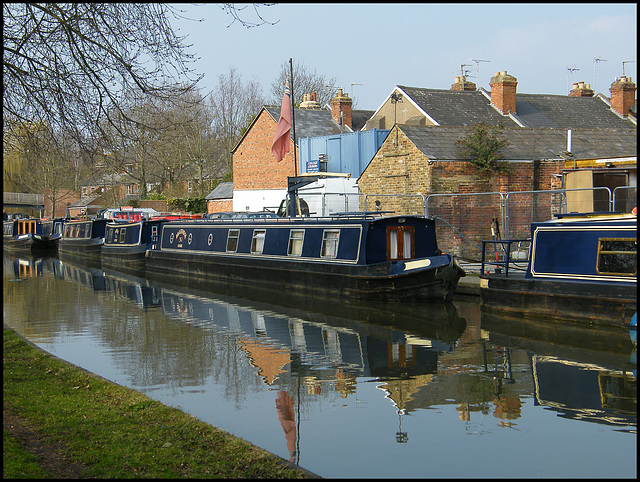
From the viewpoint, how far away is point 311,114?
36625 millimetres

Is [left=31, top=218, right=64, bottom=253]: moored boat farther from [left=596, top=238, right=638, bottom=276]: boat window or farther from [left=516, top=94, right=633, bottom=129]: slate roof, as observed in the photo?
[left=596, top=238, right=638, bottom=276]: boat window

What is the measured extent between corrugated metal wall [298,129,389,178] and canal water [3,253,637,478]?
1202 centimetres

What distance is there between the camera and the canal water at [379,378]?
713 centimetres

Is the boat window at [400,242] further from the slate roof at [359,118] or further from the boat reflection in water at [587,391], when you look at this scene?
the slate roof at [359,118]

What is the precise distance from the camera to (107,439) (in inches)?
248

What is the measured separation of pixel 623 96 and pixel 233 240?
22431 millimetres

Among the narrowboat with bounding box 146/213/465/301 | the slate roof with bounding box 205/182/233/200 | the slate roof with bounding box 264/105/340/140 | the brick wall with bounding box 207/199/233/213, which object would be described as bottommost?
the narrowboat with bounding box 146/213/465/301

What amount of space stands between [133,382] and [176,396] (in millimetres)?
1164

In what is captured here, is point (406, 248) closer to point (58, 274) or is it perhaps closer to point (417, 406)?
point (417, 406)

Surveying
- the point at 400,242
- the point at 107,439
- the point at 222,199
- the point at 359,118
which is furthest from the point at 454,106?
the point at 107,439

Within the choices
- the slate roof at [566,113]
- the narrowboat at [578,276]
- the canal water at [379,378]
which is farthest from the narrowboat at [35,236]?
the narrowboat at [578,276]

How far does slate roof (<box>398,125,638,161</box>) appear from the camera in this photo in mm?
22192

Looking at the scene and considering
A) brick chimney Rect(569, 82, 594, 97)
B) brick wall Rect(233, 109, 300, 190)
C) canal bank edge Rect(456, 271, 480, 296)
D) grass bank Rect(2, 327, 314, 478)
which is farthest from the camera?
brick chimney Rect(569, 82, 594, 97)

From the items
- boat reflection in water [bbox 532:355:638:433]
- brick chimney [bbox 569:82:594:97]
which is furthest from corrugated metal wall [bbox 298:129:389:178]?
boat reflection in water [bbox 532:355:638:433]
